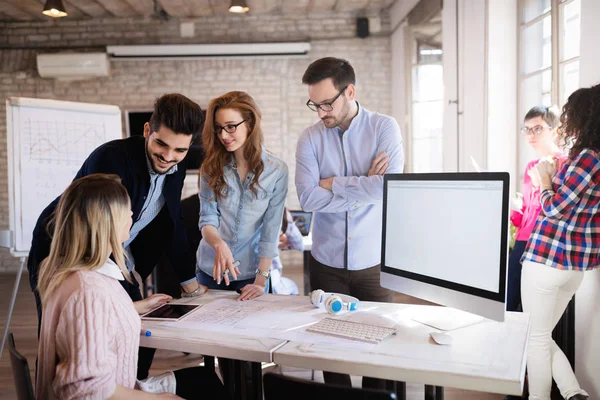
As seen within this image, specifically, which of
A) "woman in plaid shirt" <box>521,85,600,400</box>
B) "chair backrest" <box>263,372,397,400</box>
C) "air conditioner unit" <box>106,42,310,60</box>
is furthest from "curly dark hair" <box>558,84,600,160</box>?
"air conditioner unit" <box>106,42,310,60</box>

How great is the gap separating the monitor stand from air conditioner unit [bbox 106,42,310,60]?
18.6 ft

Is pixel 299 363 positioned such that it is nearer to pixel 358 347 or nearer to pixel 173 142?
pixel 358 347

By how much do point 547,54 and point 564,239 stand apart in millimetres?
1790

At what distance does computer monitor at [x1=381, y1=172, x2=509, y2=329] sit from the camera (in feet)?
4.94

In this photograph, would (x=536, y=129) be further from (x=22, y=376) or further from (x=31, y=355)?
(x=31, y=355)

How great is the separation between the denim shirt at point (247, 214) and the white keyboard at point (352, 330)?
58cm

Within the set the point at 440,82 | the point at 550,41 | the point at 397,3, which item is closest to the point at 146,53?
the point at 397,3

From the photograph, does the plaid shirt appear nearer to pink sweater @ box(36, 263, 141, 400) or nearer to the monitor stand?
the monitor stand

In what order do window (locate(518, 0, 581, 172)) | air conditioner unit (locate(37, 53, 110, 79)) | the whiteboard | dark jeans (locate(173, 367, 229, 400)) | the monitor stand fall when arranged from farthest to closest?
air conditioner unit (locate(37, 53, 110, 79)) < the whiteboard < window (locate(518, 0, 581, 172)) < dark jeans (locate(173, 367, 229, 400)) < the monitor stand

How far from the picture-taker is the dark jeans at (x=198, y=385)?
1.75 m

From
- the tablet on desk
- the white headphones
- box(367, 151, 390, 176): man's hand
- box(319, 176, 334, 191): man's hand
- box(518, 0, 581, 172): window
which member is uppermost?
box(518, 0, 581, 172): window

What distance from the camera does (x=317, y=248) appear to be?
2.33 meters

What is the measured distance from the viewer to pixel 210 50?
6.99 m

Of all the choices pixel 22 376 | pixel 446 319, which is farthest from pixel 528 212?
pixel 22 376
